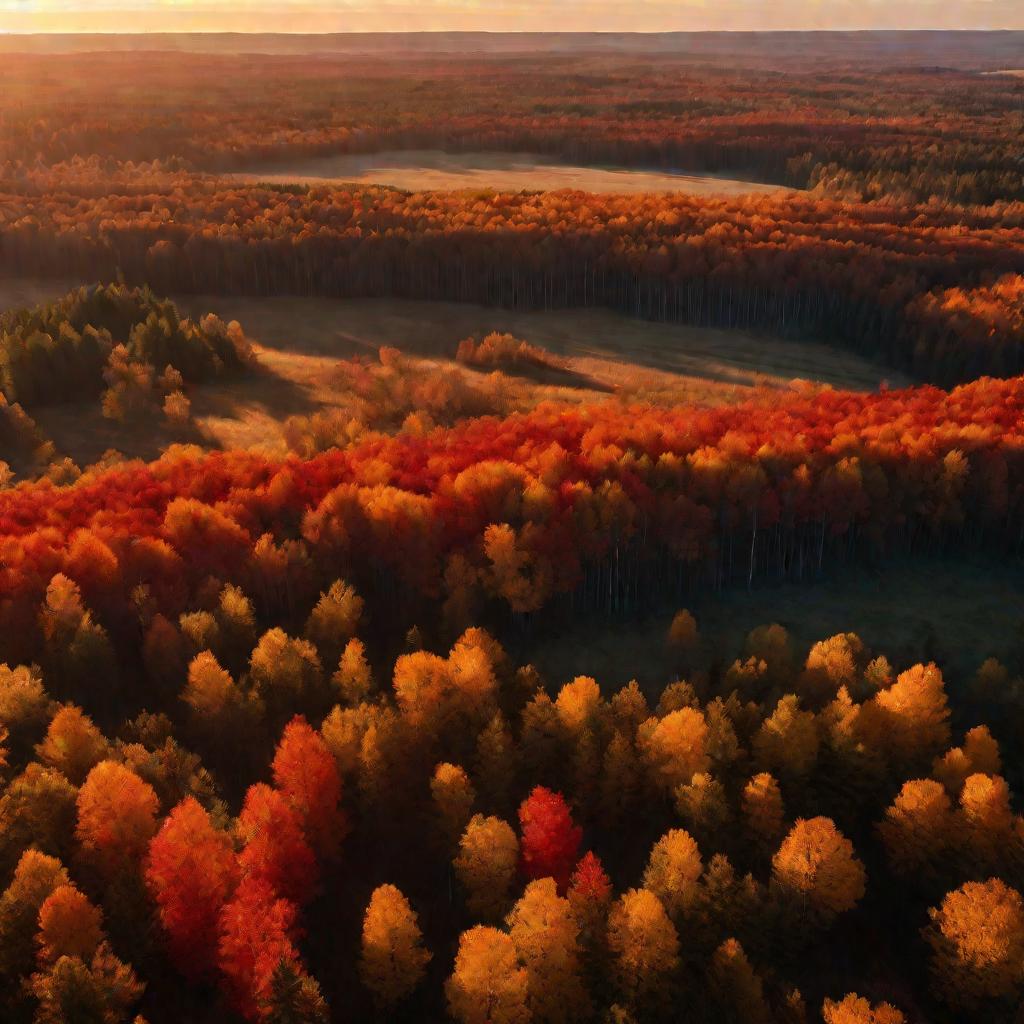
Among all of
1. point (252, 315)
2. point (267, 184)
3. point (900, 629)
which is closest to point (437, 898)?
point (900, 629)

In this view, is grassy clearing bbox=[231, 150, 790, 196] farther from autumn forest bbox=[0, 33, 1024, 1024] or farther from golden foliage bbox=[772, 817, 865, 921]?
golden foliage bbox=[772, 817, 865, 921]

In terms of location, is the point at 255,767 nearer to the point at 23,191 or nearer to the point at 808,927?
the point at 808,927

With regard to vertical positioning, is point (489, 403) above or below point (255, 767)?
above

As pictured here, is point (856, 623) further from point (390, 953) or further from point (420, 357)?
point (420, 357)

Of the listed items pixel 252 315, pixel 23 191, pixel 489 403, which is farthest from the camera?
pixel 23 191

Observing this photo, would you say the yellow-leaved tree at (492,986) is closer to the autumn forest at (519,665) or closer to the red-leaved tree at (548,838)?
the autumn forest at (519,665)

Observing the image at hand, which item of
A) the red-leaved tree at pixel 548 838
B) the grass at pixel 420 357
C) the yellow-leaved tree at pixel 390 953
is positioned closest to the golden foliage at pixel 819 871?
the red-leaved tree at pixel 548 838
